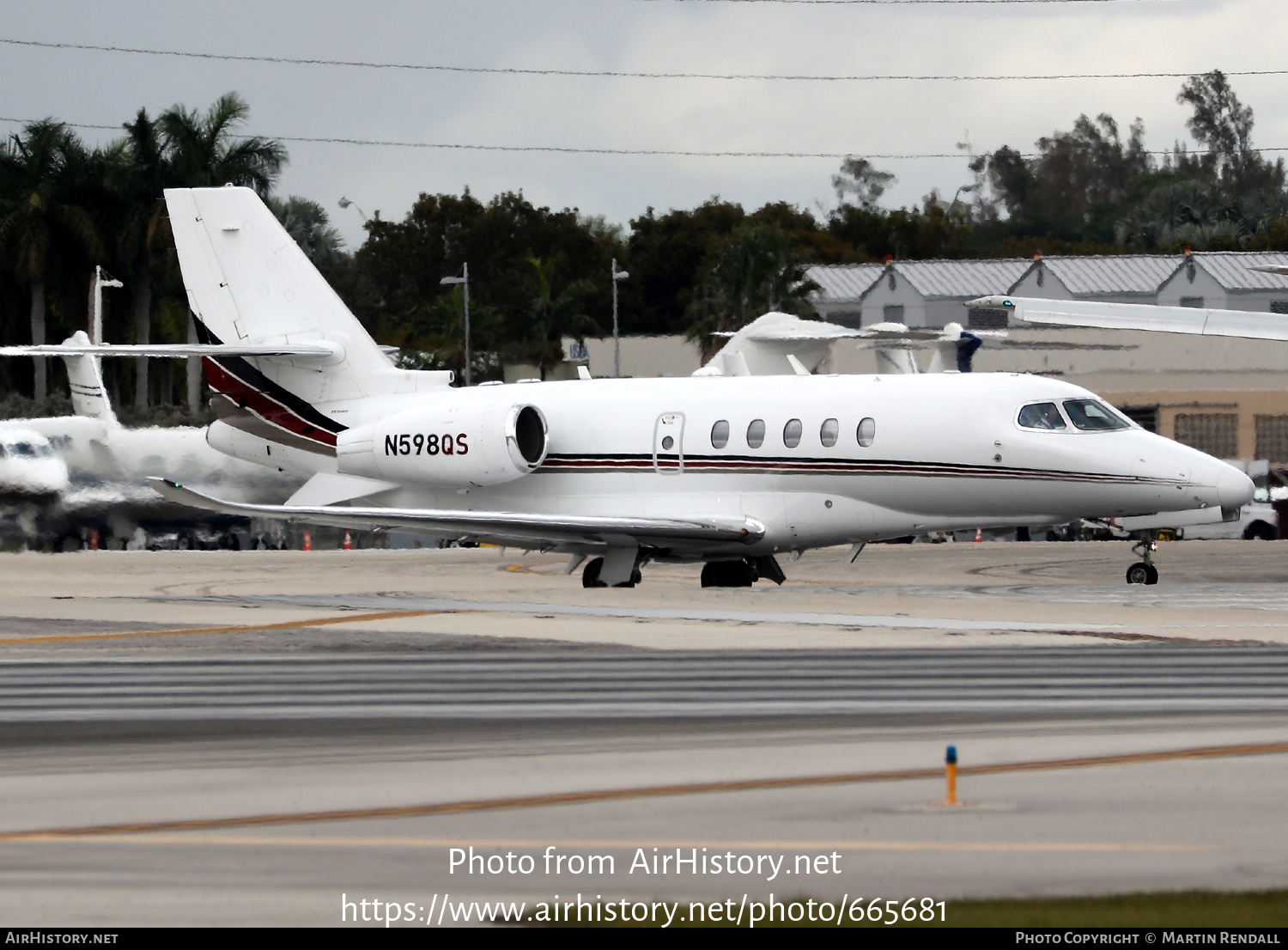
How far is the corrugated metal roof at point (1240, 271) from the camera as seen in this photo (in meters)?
76.3

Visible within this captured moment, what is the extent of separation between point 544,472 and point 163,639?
30.9 feet

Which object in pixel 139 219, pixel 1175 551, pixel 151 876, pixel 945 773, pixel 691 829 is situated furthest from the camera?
pixel 139 219

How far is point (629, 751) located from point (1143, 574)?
16.9 meters

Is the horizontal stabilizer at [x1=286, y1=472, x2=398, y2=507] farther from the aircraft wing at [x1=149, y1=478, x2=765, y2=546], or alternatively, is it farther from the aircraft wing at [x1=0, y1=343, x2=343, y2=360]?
the aircraft wing at [x1=149, y1=478, x2=765, y2=546]

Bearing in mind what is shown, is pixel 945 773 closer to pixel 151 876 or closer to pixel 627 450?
pixel 151 876

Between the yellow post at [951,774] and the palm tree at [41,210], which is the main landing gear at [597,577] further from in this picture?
the palm tree at [41,210]

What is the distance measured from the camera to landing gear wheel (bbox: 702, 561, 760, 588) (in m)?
28.0

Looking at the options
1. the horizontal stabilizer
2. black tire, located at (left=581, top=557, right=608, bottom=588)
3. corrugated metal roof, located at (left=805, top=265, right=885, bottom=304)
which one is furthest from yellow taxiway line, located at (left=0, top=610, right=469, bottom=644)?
corrugated metal roof, located at (left=805, top=265, right=885, bottom=304)

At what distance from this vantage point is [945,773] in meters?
10.4

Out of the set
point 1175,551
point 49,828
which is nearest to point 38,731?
point 49,828

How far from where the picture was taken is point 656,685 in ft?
49.5

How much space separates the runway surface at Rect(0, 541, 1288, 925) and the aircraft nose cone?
4.45ft

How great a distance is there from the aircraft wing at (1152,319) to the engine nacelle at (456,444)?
384 inches

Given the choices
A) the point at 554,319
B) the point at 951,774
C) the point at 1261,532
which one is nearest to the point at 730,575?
the point at 951,774
